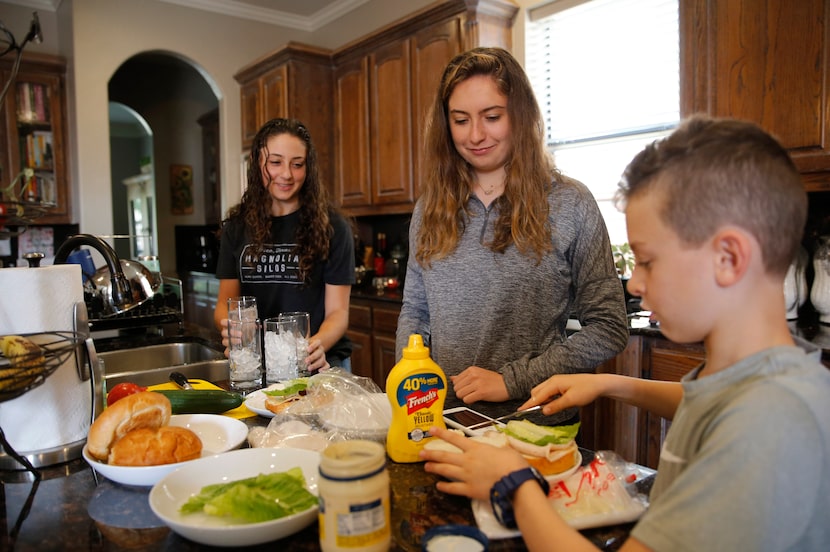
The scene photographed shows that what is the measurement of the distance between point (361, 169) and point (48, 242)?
2663mm

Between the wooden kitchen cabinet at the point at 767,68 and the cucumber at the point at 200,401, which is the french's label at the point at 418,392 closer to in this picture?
the cucumber at the point at 200,401

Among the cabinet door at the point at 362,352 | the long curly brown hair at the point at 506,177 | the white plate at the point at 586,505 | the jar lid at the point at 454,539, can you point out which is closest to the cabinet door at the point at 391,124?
the cabinet door at the point at 362,352

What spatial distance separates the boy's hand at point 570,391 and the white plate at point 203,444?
527 millimetres

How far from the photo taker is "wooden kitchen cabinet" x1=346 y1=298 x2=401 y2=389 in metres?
3.45

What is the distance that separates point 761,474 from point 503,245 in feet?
3.10

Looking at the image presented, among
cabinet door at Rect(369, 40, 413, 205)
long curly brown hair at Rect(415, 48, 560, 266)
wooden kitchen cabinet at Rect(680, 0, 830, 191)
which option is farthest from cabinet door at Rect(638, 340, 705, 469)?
cabinet door at Rect(369, 40, 413, 205)

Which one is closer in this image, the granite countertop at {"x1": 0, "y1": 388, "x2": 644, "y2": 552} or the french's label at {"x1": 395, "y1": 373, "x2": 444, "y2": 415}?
the granite countertop at {"x1": 0, "y1": 388, "x2": 644, "y2": 552}

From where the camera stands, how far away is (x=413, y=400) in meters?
0.94

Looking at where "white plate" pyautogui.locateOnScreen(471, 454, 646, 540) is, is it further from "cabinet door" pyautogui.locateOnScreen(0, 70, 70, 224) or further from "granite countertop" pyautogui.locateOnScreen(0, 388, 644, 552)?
"cabinet door" pyautogui.locateOnScreen(0, 70, 70, 224)

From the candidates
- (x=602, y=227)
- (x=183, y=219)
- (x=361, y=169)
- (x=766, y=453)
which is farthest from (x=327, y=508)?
(x=183, y=219)

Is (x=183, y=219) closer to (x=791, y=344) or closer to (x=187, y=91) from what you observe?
(x=187, y=91)

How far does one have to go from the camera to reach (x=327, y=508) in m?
0.65

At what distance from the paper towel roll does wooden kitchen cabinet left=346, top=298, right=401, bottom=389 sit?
2.35 meters

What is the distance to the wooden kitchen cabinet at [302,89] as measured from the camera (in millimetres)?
4293
